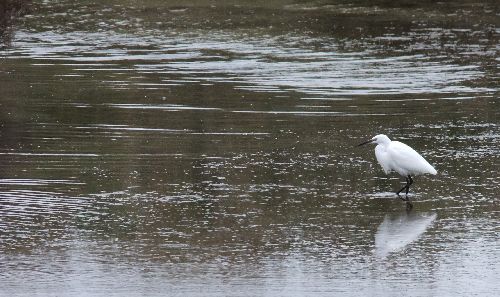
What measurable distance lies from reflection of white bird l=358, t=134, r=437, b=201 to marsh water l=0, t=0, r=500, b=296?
0.29 metres

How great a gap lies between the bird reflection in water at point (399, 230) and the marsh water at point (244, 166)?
3 centimetres

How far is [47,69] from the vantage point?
75.7ft

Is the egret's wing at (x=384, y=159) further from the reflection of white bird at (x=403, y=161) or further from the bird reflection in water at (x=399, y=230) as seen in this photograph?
the bird reflection in water at (x=399, y=230)

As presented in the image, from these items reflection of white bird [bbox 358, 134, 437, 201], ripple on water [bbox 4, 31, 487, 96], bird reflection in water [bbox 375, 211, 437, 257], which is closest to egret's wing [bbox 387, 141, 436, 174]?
reflection of white bird [bbox 358, 134, 437, 201]

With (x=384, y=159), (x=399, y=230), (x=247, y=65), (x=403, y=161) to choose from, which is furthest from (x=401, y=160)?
(x=247, y=65)

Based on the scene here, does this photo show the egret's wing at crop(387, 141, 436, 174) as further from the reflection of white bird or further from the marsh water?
the marsh water

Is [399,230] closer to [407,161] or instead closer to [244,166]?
[407,161]

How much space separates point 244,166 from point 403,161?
2109 millimetres

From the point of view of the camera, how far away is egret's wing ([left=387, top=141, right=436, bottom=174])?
12.8 m

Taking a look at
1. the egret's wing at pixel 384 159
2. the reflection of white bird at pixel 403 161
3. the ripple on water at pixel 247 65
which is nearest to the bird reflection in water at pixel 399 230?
the reflection of white bird at pixel 403 161

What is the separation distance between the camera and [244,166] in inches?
558

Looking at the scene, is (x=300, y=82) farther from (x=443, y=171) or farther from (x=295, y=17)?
(x=295, y=17)

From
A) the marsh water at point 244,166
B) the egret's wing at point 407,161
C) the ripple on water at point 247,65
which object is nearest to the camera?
the marsh water at point 244,166

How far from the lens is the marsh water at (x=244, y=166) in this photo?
32.4 ft
